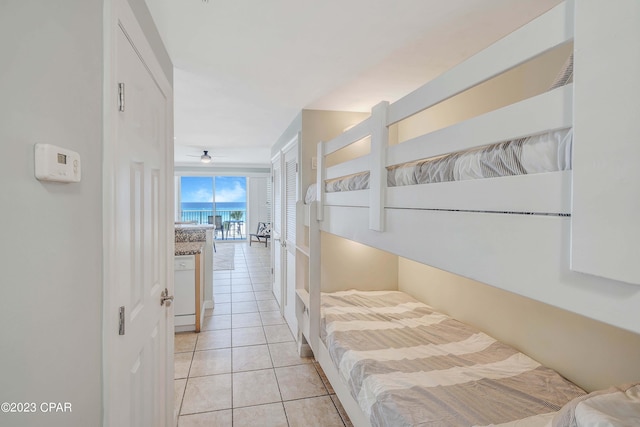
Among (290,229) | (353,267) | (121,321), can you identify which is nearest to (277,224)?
(290,229)

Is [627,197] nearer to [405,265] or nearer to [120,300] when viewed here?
[120,300]

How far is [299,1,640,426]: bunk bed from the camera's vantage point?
0.55m

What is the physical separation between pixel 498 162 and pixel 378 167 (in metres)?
0.62

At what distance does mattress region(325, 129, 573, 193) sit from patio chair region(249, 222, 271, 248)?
26.1 feet

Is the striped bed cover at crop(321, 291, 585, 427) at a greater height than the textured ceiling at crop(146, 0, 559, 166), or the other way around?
the textured ceiling at crop(146, 0, 559, 166)

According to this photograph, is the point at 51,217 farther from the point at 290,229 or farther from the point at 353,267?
the point at 290,229

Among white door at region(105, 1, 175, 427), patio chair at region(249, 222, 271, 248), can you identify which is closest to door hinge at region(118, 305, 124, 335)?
white door at region(105, 1, 175, 427)

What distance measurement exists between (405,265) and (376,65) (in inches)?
74.1

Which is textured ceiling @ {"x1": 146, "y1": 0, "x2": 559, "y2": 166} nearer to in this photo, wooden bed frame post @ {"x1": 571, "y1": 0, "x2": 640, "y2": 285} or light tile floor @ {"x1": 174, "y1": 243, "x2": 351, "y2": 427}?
wooden bed frame post @ {"x1": 571, "y1": 0, "x2": 640, "y2": 285}

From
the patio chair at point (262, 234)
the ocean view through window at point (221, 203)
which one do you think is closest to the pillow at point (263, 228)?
the patio chair at point (262, 234)

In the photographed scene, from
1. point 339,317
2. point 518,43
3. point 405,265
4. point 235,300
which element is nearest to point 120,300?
point 518,43

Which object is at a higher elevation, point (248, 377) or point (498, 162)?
point (498, 162)

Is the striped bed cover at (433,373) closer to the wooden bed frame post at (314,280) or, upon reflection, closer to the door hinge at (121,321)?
the wooden bed frame post at (314,280)

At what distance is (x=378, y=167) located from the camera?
144 centimetres
